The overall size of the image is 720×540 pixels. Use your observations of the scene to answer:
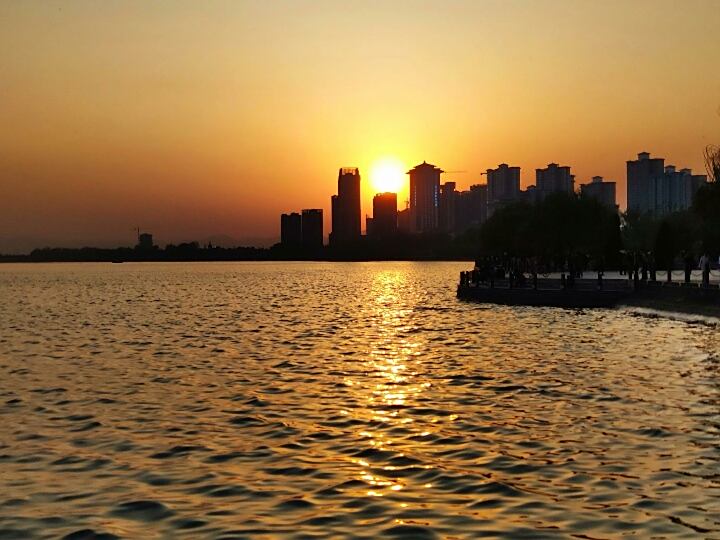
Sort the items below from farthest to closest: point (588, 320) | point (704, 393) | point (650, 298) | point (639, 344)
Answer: point (650, 298) < point (588, 320) < point (639, 344) < point (704, 393)

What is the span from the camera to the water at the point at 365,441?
38.0ft

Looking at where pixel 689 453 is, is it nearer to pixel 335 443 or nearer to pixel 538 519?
pixel 538 519

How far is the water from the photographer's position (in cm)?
1158

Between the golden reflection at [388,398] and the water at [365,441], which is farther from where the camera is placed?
the golden reflection at [388,398]

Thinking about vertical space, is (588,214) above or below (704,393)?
above

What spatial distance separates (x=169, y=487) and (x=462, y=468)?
481 centimetres

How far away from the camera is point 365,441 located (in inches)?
661

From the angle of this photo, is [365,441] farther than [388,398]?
No

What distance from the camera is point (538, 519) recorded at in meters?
11.4

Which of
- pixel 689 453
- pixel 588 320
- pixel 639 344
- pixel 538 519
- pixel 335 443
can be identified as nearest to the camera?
pixel 538 519

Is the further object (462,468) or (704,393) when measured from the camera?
(704,393)

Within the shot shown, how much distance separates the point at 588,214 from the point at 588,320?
1883 inches

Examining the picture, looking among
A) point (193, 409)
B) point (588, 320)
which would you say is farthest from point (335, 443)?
point (588, 320)

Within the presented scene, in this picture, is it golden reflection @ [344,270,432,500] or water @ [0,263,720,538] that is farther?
golden reflection @ [344,270,432,500]
